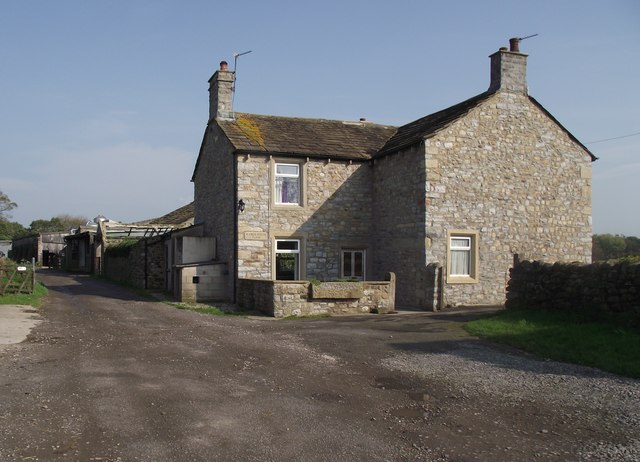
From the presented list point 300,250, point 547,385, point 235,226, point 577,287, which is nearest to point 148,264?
point 235,226

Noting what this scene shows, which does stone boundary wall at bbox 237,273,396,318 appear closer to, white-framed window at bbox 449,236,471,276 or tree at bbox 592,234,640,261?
white-framed window at bbox 449,236,471,276

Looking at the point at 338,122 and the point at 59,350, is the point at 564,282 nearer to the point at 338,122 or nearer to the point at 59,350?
the point at 59,350

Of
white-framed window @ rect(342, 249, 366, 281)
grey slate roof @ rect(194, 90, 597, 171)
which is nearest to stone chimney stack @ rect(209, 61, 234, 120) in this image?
grey slate roof @ rect(194, 90, 597, 171)

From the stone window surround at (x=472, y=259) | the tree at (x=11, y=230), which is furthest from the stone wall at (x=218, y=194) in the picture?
the tree at (x=11, y=230)

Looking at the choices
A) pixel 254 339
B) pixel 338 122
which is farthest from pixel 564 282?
pixel 338 122

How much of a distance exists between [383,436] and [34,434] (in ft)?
11.6

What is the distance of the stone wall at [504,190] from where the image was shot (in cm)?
1786

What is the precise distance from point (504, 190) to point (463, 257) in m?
2.71

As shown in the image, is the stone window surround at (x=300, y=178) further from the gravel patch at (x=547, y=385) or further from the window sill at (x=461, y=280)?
the gravel patch at (x=547, y=385)

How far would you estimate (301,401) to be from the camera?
709 centimetres

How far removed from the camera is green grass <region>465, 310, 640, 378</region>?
30.4 ft

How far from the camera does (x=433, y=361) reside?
31.7 feet

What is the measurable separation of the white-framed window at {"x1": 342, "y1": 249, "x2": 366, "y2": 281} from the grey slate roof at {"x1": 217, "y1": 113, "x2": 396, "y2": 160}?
351 cm

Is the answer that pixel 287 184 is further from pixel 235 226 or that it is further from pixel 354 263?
pixel 354 263
